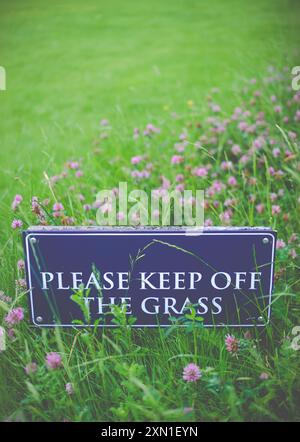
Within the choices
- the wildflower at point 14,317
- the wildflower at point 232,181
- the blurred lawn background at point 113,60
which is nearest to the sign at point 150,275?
the wildflower at point 14,317

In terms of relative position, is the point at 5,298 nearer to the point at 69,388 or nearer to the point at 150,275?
the point at 69,388

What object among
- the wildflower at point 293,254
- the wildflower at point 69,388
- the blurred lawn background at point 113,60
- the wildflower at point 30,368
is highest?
the blurred lawn background at point 113,60

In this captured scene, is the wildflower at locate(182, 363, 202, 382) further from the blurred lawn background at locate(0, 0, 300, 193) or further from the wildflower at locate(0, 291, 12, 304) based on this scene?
the blurred lawn background at locate(0, 0, 300, 193)

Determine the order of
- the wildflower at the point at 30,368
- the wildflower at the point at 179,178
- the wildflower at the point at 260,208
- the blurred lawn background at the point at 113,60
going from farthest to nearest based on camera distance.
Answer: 1. the blurred lawn background at the point at 113,60
2. the wildflower at the point at 179,178
3. the wildflower at the point at 260,208
4. the wildflower at the point at 30,368

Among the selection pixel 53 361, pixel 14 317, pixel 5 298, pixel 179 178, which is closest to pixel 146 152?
pixel 179 178

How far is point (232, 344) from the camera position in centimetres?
157

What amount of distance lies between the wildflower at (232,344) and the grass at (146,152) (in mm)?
27

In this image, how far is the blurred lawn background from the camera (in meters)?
Result: 4.14

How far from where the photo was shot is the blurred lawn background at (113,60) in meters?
4.14

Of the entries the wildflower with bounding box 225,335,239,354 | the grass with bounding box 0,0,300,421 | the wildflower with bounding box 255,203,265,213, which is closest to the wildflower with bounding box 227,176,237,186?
the grass with bounding box 0,0,300,421

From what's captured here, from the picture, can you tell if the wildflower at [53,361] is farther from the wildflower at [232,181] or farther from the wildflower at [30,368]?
the wildflower at [232,181]

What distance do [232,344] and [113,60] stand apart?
546 centimetres

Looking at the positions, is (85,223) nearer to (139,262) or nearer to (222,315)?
(139,262)

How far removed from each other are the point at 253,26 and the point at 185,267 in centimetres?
638
